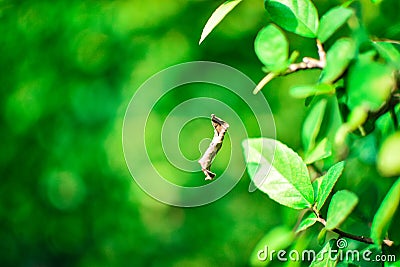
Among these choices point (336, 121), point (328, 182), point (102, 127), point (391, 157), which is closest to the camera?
point (391, 157)

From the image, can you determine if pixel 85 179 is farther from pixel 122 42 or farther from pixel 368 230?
pixel 368 230

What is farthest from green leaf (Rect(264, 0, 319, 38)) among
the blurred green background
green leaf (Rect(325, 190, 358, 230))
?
the blurred green background

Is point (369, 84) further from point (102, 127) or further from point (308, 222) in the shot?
point (102, 127)

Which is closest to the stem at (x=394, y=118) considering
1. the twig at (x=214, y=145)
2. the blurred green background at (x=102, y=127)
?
the twig at (x=214, y=145)

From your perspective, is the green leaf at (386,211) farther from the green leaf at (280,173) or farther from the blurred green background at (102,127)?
→ the blurred green background at (102,127)

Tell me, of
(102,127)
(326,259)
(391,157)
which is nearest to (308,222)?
(326,259)

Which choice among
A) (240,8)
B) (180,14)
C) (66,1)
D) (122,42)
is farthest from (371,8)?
(66,1)
